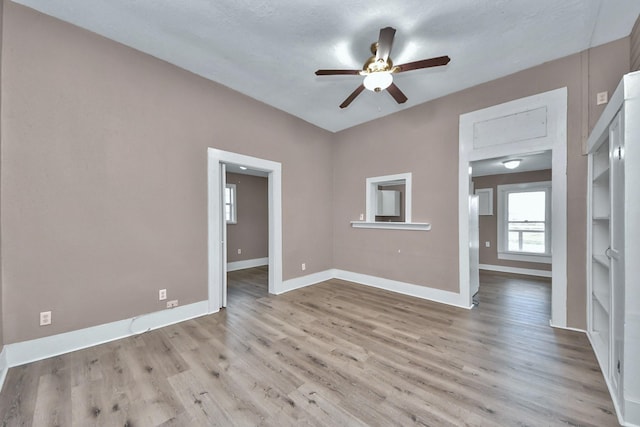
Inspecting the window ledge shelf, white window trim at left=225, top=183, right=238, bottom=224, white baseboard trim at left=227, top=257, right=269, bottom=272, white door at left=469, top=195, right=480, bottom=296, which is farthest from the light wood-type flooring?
white window trim at left=225, top=183, right=238, bottom=224

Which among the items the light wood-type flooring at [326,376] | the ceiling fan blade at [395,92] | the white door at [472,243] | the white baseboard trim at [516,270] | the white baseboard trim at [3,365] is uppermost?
the ceiling fan blade at [395,92]

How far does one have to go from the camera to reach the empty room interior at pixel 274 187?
5.21 ft

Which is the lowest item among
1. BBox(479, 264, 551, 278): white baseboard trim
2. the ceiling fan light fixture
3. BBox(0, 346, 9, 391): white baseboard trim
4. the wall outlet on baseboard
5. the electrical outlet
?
BBox(479, 264, 551, 278): white baseboard trim

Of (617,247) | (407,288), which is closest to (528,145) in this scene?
(617,247)

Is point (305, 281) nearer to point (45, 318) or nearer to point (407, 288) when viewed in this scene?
point (407, 288)

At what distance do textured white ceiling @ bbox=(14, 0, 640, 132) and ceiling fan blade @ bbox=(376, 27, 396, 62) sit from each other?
0.23 m

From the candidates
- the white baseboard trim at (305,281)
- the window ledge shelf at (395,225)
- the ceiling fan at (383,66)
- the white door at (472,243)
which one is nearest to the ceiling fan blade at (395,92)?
the ceiling fan at (383,66)

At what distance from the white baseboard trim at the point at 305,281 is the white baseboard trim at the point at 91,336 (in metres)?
1.34

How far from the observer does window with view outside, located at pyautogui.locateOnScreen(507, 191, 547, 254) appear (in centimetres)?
541

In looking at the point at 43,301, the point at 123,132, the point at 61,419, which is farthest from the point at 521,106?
the point at 43,301

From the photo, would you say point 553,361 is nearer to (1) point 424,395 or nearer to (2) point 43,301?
(1) point 424,395

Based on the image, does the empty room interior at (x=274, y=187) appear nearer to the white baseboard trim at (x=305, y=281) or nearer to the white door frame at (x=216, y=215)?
the white door frame at (x=216, y=215)

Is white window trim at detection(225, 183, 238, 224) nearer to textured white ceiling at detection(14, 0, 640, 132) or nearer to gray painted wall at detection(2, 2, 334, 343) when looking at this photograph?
gray painted wall at detection(2, 2, 334, 343)

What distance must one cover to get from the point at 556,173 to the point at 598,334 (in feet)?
5.36
